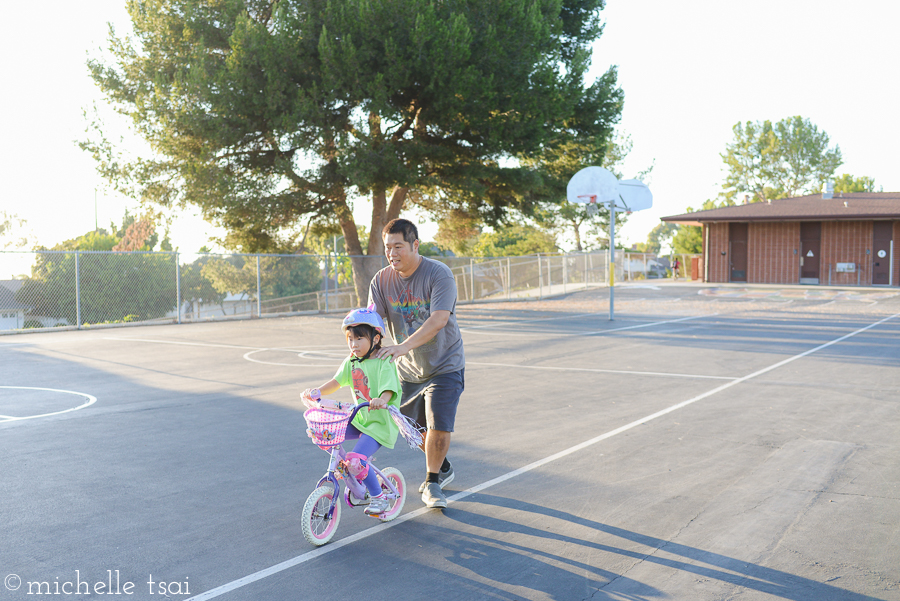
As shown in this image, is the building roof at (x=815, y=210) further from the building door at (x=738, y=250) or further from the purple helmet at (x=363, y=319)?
the purple helmet at (x=363, y=319)

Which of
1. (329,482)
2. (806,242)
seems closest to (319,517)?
(329,482)

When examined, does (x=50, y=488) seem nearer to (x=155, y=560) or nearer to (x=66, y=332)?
(x=155, y=560)

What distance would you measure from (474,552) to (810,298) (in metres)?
30.3

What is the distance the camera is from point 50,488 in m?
5.48

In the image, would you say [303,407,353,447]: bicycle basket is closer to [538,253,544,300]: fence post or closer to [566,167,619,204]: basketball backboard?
[566,167,619,204]: basketball backboard

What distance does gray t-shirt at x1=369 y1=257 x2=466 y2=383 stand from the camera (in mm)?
4926

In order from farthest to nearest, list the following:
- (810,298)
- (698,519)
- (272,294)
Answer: (810,298)
(272,294)
(698,519)

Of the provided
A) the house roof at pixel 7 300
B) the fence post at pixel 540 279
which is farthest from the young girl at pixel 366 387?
the fence post at pixel 540 279

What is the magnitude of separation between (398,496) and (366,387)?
88 cm

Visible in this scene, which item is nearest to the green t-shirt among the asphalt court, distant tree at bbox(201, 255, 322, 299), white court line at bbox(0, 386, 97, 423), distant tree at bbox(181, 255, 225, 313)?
the asphalt court

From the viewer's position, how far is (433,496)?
4.96 meters

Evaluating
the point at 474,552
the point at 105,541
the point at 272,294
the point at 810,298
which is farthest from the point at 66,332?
the point at 810,298

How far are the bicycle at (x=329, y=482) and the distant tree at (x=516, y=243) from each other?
55849 mm

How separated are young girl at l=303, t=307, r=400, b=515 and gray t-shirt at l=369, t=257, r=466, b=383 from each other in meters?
0.58
